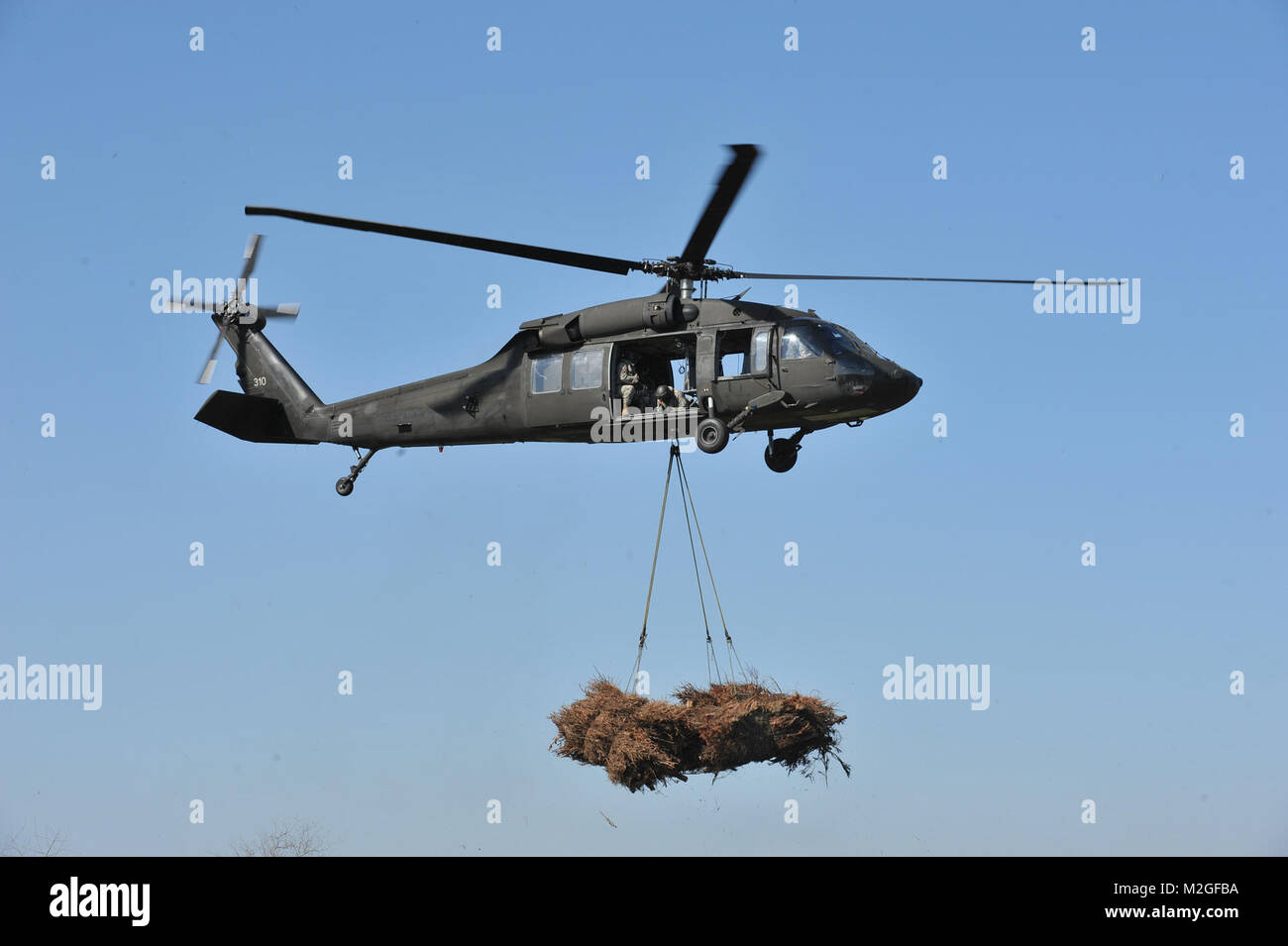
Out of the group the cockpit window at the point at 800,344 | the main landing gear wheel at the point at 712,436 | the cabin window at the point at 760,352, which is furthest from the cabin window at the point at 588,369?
the cockpit window at the point at 800,344

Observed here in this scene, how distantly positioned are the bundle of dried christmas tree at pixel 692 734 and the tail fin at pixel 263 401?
8.73 metres

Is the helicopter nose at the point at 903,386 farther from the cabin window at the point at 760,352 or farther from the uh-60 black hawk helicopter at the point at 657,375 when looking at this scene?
the cabin window at the point at 760,352

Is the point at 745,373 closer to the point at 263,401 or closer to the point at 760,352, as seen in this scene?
the point at 760,352

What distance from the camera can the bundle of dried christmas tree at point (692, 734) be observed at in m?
19.7

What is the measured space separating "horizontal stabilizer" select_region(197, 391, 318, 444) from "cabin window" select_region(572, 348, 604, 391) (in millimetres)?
5852

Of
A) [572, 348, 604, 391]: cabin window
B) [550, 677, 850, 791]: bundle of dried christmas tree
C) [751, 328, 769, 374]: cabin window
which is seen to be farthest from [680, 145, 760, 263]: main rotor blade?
[550, 677, 850, 791]: bundle of dried christmas tree

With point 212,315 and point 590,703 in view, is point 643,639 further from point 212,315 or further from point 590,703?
point 212,315

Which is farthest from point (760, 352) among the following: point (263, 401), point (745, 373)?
point (263, 401)

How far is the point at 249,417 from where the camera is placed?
1032 inches

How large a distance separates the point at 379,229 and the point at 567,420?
13.3ft

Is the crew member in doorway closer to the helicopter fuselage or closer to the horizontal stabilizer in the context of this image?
the helicopter fuselage

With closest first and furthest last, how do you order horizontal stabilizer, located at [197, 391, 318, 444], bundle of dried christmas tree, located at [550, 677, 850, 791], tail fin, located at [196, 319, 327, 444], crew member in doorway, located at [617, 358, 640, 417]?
bundle of dried christmas tree, located at [550, 677, 850, 791] < crew member in doorway, located at [617, 358, 640, 417] < horizontal stabilizer, located at [197, 391, 318, 444] < tail fin, located at [196, 319, 327, 444]

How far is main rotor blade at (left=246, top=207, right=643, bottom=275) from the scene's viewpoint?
20734 millimetres

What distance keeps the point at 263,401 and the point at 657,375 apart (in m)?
7.42
